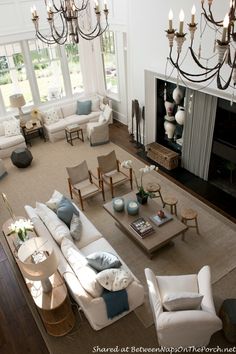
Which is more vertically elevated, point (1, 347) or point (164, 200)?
point (164, 200)

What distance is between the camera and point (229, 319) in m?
3.41

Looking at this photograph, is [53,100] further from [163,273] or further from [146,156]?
[163,273]

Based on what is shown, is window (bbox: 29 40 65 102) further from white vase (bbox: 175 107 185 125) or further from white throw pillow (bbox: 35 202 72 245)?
white throw pillow (bbox: 35 202 72 245)

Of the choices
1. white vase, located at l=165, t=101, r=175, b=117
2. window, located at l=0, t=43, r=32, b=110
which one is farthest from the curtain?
window, located at l=0, t=43, r=32, b=110

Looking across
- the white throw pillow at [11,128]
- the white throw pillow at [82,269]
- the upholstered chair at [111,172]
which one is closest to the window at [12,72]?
the white throw pillow at [11,128]

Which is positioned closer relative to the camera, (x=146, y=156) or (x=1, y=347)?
(x=1, y=347)

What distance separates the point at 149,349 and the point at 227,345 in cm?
92

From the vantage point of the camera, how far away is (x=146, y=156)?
7352 mm

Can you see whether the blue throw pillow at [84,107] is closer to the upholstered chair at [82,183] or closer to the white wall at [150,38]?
the white wall at [150,38]

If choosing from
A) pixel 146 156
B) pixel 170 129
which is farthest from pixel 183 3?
pixel 146 156

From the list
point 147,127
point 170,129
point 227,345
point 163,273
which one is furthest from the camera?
point 147,127

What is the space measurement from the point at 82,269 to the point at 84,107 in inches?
232

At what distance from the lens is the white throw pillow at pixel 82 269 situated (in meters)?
3.51

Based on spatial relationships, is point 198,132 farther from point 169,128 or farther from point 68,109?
point 68,109
